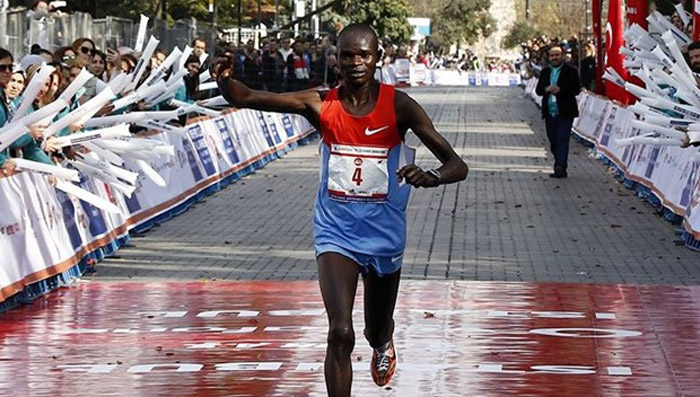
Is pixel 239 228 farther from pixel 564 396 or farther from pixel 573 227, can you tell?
pixel 564 396

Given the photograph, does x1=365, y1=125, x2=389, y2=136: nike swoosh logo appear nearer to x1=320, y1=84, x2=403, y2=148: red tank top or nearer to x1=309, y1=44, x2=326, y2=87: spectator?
x1=320, y1=84, x2=403, y2=148: red tank top

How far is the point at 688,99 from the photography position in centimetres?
1652

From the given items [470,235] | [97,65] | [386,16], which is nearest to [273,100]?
[470,235]

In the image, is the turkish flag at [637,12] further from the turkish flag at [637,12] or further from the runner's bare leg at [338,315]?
the runner's bare leg at [338,315]

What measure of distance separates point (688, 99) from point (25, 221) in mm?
6679

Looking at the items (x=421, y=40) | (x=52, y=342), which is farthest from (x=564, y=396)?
(x=421, y=40)

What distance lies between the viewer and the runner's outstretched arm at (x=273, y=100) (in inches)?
335

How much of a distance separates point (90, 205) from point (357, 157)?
26.0ft

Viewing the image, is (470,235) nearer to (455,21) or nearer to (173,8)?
(173,8)

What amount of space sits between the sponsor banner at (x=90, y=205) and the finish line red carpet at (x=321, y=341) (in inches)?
15.1

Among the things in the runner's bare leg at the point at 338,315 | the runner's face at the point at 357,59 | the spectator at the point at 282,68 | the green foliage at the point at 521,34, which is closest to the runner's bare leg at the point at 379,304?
the runner's bare leg at the point at 338,315

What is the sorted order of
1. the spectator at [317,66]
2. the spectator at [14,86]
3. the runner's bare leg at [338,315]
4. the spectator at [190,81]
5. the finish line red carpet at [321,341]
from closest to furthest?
the runner's bare leg at [338,315]
the finish line red carpet at [321,341]
the spectator at [14,86]
the spectator at [190,81]
the spectator at [317,66]

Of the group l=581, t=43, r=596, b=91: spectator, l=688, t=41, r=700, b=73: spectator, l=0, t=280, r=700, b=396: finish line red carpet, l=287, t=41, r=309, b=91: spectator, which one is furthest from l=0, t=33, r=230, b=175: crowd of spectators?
l=581, t=43, r=596, b=91: spectator

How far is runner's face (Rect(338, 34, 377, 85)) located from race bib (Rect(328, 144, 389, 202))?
350 mm
